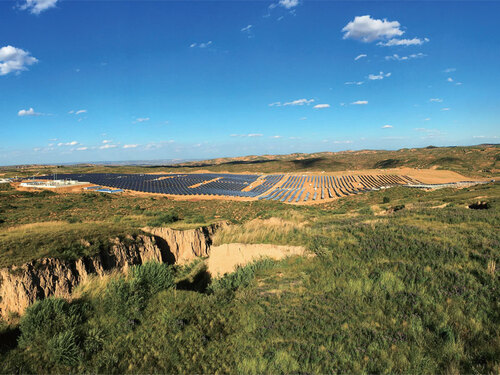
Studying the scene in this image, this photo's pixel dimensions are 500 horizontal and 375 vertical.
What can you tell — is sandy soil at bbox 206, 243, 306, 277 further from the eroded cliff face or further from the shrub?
the shrub

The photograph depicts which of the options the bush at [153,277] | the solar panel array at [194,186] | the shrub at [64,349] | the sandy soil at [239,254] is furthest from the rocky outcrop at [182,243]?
the solar panel array at [194,186]

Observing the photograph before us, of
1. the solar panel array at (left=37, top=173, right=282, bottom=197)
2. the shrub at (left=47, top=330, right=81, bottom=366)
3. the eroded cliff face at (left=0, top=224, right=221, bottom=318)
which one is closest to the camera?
the shrub at (left=47, top=330, right=81, bottom=366)

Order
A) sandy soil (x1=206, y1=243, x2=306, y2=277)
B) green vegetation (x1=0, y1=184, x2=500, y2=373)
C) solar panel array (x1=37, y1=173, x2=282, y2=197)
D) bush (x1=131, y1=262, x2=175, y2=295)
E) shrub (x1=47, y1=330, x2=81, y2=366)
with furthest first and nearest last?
solar panel array (x1=37, y1=173, x2=282, y2=197) → sandy soil (x1=206, y1=243, x2=306, y2=277) → bush (x1=131, y1=262, x2=175, y2=295) → shrub (x1=47, y1=330, x2=81, y2=366) → green vegetation (x1=0, y1=184, x2=500, y2=373)

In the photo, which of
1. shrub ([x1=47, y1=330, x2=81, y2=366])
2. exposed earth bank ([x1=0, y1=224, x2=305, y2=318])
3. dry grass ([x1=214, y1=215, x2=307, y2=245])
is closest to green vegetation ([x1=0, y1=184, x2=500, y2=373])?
shrub ([x1=47, y1=330, x2=81, y2=366])

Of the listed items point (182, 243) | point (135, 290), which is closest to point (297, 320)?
point (135, 290)

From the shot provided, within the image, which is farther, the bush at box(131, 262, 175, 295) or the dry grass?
the dry grass

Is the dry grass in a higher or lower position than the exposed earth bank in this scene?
higher

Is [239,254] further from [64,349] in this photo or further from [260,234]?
[64,349]
